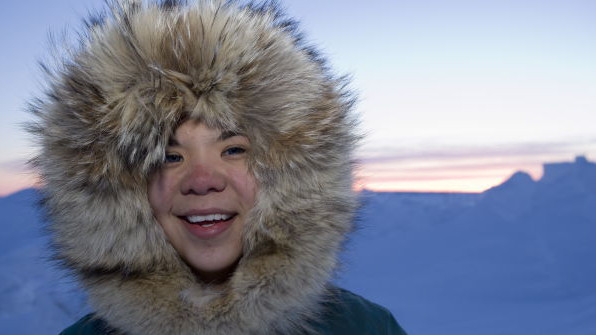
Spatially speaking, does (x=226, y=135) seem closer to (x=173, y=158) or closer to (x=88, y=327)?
(x=173, y=158)

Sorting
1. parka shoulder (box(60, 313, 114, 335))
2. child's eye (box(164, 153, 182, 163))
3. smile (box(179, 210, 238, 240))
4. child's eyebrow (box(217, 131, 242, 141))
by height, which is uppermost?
child's eyebrow (box(217, 131, 242, 141))

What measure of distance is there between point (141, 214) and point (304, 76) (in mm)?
588

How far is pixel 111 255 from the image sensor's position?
1.59 metres

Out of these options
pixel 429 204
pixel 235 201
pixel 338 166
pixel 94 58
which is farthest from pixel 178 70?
pixel 429 204

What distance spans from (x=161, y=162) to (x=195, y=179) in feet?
0.39

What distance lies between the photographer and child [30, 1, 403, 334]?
5.03ft

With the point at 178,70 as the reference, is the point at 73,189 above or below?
below

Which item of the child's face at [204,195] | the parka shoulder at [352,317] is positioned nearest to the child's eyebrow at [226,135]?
the child's face at [204,195]

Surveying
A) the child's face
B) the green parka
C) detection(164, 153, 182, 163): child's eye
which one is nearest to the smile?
the child's face

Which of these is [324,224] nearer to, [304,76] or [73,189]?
[304,76]

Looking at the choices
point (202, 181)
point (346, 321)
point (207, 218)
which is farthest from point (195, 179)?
point (346, 321)

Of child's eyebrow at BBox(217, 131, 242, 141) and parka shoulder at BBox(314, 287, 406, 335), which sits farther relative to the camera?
parka shoulder at BBox(314, 287, 406, 335)

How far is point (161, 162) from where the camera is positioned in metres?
1.58

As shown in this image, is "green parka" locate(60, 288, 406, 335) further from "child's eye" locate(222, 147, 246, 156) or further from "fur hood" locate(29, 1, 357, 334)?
"child's eye" locate(222, 147, 246, 156)
